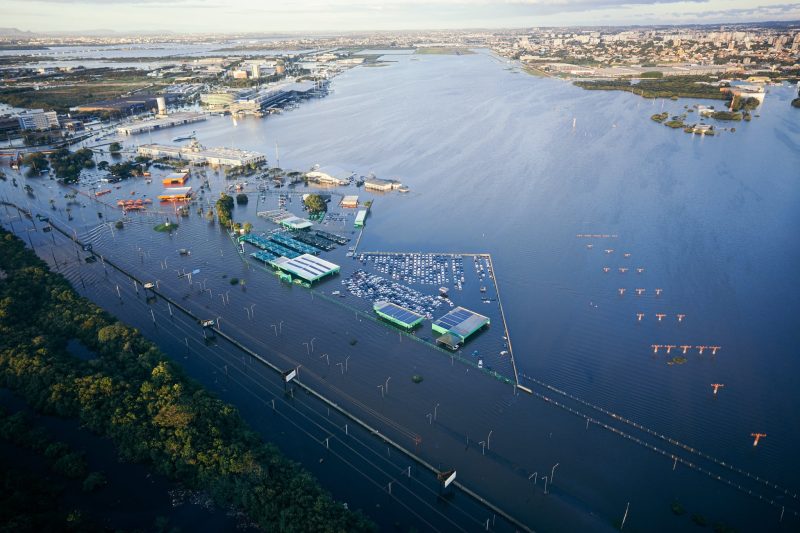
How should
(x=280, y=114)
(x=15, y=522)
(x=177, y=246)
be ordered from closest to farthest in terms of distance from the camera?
(x=15, y=522) → (x=177, y=246) → (x=280, y=114)

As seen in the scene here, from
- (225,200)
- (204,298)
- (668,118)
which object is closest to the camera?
(204,298)

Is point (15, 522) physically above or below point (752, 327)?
above

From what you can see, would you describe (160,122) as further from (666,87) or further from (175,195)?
(666,87)

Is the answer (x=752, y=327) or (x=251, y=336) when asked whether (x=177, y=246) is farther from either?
(x=752, y=327)

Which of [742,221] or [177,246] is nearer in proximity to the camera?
[177,246]

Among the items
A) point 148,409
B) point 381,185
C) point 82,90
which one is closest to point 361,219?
point 381,185

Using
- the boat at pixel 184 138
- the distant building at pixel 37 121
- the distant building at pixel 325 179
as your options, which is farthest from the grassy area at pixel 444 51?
the distant building at pixel 325 179

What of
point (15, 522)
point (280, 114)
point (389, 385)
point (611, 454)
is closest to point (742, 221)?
point (611, 454)

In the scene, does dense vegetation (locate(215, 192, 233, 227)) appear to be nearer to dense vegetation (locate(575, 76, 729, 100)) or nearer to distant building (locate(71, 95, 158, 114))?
distant building (locate(71, 95, 158, 114))
